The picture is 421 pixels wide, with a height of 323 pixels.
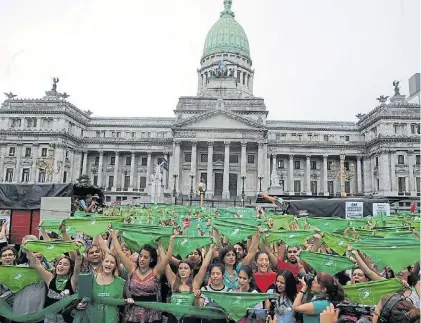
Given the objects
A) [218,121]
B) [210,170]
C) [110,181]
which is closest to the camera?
[210,170]

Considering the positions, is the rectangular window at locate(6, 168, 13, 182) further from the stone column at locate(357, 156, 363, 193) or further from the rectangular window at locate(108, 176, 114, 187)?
the stone column at locate(357, 156, 363, 193)

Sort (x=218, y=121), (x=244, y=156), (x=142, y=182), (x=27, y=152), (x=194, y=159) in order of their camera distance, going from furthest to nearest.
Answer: (x=142, y=182)
(x=27, y=152)
(x=218, y=121)
(x=194, y=159)
(x=244, y=156)

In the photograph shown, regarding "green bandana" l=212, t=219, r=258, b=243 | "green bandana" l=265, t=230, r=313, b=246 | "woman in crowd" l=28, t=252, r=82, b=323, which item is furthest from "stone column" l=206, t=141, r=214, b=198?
"woman in crowd" l=28, t=252, r=82, b=323

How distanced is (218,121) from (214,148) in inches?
187

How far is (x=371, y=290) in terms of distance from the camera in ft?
20.1

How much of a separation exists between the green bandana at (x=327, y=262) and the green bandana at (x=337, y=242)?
2258 mm

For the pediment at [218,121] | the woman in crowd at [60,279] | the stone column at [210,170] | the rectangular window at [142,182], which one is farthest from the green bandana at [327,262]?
the rectangular window at [142,182]

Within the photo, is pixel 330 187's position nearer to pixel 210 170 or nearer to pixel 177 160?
pixel 210 170

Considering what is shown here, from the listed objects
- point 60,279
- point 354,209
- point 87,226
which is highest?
point 354,209

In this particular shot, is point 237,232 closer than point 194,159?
Yes

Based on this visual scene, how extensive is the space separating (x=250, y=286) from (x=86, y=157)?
221 feet

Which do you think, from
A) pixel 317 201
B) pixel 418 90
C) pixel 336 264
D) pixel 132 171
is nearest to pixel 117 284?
pixel 336 264

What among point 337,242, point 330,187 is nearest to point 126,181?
point 330,187

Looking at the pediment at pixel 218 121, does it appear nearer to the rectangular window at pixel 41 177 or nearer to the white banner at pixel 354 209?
the rectangular window at pixel 41 177
